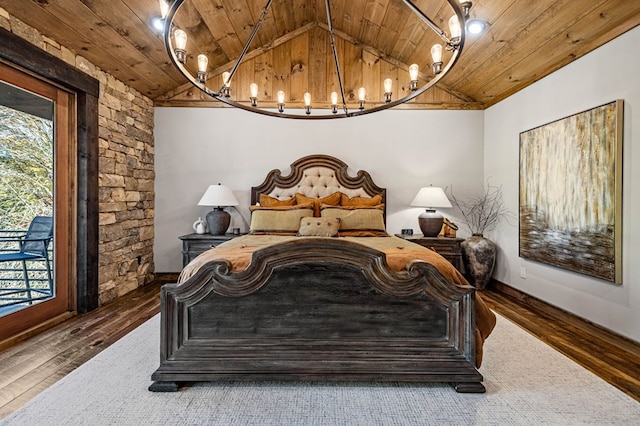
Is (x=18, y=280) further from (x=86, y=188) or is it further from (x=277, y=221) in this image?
(x=277, y=221)

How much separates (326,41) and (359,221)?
2611mm

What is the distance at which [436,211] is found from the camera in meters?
4.50

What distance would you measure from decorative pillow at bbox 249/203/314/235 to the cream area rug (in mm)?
1892

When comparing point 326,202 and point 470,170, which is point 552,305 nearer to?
point 470,170

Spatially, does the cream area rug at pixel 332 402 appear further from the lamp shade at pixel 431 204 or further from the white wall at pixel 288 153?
the white wall at pixel 288 153

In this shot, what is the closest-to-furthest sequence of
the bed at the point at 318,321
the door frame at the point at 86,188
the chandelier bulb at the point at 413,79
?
the bed at the point at 318,321 → the chandelier bulb at the point at 413,79 → the door frame at the point at 86,188

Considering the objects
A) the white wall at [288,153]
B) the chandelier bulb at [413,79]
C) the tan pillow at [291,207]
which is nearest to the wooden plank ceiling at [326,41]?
the white wall at [288,153]

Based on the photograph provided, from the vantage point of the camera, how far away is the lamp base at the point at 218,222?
423 centimetres

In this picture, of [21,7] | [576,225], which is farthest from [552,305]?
[21,7]

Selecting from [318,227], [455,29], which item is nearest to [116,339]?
[318,227]

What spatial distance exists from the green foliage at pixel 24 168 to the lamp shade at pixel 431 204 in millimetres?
3919

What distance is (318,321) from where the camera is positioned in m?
2.01

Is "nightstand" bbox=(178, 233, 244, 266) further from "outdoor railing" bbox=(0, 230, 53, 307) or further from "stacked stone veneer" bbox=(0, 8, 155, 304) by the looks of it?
"outdoor railing" bbox=(0, 230, 53, 307)

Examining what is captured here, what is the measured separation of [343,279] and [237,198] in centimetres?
299
